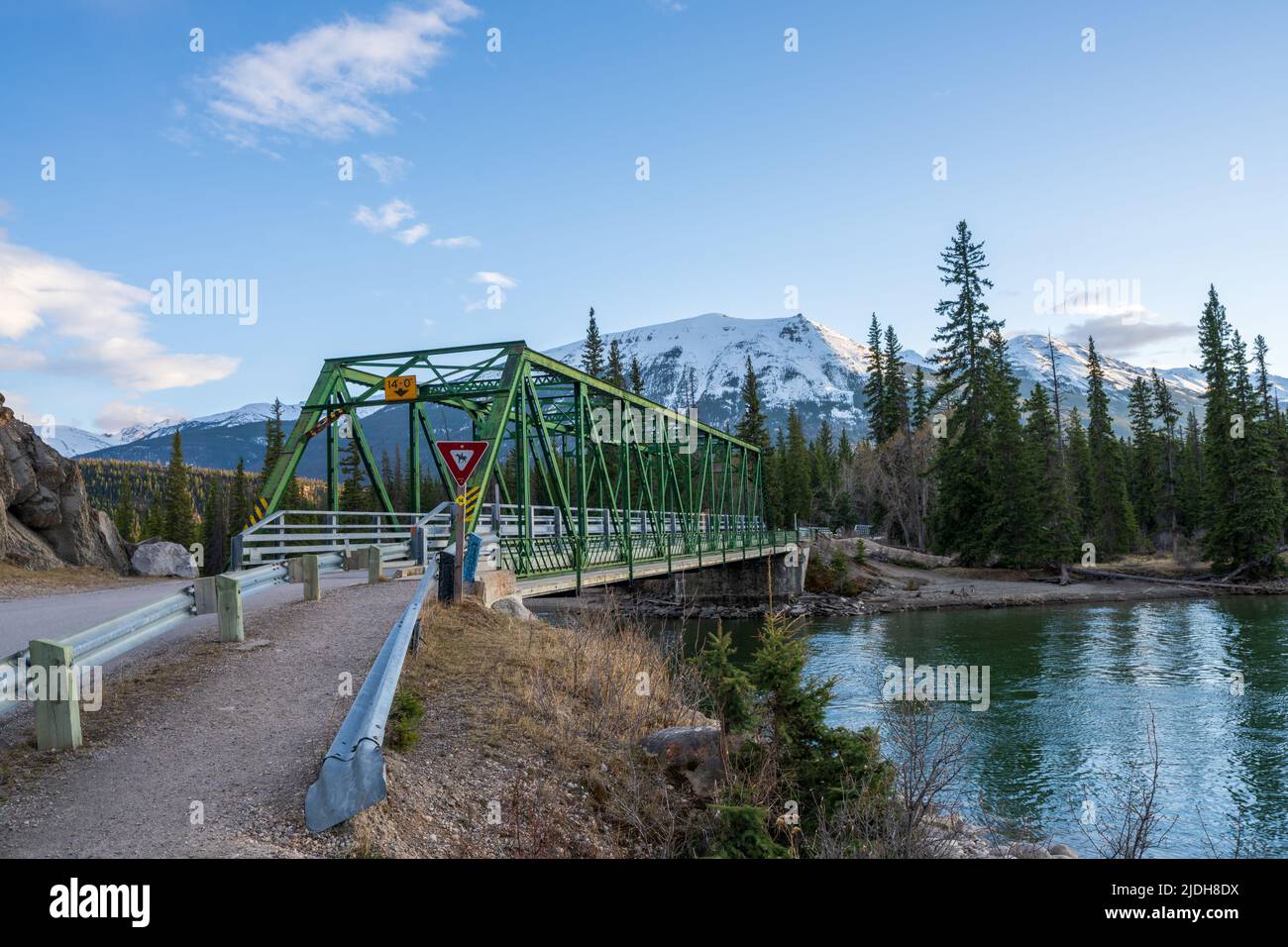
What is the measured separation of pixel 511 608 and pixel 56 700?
997cm

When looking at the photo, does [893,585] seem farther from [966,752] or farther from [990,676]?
[966,752]

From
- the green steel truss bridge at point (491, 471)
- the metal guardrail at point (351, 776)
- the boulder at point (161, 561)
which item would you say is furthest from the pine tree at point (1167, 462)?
the metal guardrail at point (351, 776)

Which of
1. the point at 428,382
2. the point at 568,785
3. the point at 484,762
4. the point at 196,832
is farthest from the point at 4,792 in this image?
the point at 428,382

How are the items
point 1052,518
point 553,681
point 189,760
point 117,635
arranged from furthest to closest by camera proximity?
point 1052,518, point 553,681, point 117,635, point 189,760

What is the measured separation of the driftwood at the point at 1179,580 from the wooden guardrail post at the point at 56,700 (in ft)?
177

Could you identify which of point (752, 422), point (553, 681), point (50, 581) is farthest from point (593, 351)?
point (553, 681)

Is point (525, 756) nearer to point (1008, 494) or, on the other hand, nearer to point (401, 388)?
point (401, 388)

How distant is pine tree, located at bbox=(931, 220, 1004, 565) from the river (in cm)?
1869

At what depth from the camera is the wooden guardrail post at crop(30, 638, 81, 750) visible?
5.68 metres

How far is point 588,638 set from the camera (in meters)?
12.7

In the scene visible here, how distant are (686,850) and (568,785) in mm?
1128

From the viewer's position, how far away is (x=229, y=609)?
30.7ft

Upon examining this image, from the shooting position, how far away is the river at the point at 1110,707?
44.0 feet

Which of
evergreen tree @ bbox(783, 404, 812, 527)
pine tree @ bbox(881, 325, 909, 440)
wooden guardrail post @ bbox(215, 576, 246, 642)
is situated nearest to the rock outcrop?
wooden guardrail post @ bbox(215, 576, 246, 642)
